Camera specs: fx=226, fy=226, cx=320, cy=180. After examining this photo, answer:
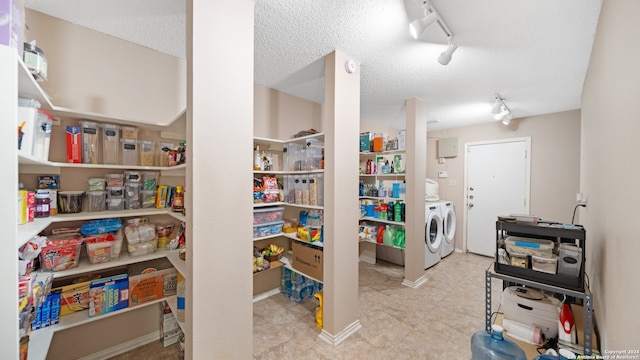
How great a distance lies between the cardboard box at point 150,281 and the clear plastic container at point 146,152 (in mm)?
840

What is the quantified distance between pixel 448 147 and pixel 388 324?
3605mm

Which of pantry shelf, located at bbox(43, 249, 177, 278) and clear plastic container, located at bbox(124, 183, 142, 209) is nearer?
pantry shelf, located at bbox(43, 249, 177, 278)

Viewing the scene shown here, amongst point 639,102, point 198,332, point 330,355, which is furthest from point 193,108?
point 330,355

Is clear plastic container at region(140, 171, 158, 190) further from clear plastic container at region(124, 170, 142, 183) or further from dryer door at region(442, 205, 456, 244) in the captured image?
dryer door at region(442, 205, 456, 244)

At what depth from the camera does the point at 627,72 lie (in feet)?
2.93

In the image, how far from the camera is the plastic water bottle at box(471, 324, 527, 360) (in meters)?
1.04

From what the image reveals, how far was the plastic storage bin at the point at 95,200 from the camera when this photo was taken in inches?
66.1

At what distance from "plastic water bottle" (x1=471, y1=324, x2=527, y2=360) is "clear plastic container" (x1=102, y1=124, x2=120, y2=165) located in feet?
8.74

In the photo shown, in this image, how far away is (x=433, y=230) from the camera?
3.56 meters

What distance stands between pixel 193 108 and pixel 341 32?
1.23m

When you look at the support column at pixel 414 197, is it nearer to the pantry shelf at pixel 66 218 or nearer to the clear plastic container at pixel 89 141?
the pantry shelf at pixel 66 218

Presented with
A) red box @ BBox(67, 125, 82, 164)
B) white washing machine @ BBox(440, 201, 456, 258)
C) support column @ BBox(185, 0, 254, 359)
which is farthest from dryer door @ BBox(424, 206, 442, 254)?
red box @ BBox(67, 125, 82, 164)

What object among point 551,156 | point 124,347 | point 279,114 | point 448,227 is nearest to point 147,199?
point 124,347

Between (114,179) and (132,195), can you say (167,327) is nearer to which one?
(132,195)
